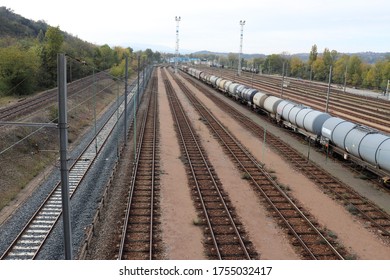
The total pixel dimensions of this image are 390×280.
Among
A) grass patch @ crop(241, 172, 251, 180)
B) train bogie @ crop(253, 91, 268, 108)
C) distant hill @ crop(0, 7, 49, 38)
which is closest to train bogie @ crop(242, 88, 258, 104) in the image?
train bogie @ crop(253, 91, 268, 108)

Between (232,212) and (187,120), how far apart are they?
2716 cm

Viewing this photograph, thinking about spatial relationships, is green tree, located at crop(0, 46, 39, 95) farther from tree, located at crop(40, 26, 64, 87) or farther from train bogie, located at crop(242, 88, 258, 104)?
train bogie, located at crop(242, 88, 258, 104)

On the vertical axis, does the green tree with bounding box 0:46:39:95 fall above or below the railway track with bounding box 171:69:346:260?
above

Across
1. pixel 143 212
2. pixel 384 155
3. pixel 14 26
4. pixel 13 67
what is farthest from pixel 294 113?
pixel 14 26

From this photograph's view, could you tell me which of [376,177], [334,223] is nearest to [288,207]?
[334,223]

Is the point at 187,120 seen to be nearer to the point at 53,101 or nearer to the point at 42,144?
the point at 53,101

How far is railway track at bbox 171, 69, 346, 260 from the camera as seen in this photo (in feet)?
46.9

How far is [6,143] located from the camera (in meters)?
25.4

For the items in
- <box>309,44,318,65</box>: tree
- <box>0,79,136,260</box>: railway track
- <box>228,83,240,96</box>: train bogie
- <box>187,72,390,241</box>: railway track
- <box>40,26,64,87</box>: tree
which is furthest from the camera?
<box>309,44,318,65</box>: tree

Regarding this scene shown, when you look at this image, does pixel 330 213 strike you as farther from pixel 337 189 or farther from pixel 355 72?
pixel 355 72

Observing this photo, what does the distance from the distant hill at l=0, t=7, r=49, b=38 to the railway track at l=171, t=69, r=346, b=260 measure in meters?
100

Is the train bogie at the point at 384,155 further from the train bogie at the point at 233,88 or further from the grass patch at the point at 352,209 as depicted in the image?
the train bogie at the point at 233,88

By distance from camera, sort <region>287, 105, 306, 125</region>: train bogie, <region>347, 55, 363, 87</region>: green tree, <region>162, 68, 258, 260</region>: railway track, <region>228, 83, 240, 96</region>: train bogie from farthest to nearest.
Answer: <region>347, 55, 363, 87</region>: green tree → <region>228, 83, 240, 96</region>: train bogie → <region>287, 105, 306, 125</region>: train bogie → <region>162, 68, 258, 260</region>: railway track

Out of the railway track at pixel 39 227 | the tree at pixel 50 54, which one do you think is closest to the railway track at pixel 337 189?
the railway track at pixel 39 227
